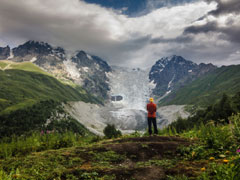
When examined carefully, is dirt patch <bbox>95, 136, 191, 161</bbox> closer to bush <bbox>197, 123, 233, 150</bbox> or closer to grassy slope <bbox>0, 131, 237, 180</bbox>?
grassy slope <bbox>0, 131, 237, 180</bbox>

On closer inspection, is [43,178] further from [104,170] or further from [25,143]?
[25,143]

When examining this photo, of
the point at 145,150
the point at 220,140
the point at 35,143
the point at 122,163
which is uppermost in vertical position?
the point at 220,140

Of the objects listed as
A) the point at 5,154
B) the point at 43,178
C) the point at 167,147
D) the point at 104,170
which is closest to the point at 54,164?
the point at 43,178

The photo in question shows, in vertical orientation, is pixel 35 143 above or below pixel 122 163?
above

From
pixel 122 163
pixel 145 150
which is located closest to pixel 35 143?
pixel 122 163

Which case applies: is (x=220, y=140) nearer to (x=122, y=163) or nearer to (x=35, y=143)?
(x=122, y=163)

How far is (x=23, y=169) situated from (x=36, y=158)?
1.81 metres

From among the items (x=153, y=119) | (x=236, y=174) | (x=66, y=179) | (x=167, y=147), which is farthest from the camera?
(x=153, y=119)

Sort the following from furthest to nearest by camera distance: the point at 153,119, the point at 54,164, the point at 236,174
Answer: the point at 153,119 < the point at 54,164 < the point at 236,174

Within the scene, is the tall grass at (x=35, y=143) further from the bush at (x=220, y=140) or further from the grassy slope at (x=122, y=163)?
the bush at (x=220, y=140)

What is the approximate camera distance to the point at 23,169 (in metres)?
8.57

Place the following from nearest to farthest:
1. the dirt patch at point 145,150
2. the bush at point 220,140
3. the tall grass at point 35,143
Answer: the bush at point 220,140 < the dirt patch at point 145,150 < the tall grass at point 35,143

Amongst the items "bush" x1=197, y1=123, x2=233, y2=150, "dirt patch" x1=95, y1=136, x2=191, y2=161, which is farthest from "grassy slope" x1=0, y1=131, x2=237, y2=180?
"bush" x1=197, y1=123, x2=233, y2=150

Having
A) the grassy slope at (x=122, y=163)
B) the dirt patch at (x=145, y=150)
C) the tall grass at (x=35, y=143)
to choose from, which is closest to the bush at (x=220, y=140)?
the grassy slope at (x=122, y=163)
